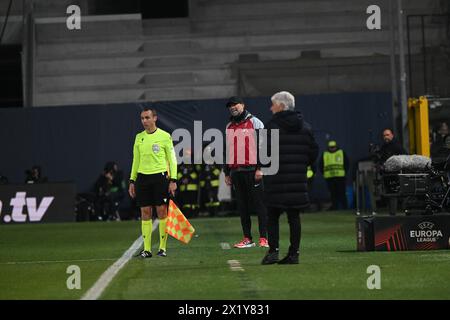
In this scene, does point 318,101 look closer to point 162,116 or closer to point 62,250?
point 162,116

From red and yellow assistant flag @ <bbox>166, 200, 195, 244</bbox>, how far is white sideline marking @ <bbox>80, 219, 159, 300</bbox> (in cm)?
67

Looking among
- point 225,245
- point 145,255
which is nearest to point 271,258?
point 145,255

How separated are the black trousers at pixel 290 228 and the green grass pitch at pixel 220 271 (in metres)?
0.29

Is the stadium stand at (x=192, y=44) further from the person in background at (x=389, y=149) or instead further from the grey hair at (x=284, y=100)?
the grey hair at (x=284, y=100)

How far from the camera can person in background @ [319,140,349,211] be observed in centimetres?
3189

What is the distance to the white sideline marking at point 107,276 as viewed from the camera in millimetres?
10231

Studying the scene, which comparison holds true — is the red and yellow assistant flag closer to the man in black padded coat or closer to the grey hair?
the man in black padded coat

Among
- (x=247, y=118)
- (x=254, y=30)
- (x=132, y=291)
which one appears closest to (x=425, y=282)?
(x=132, y=291)

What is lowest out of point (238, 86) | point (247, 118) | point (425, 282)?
point (425, 282)

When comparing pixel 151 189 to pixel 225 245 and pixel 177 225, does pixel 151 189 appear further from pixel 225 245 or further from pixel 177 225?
pixel 225 245

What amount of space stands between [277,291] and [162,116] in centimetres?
2301

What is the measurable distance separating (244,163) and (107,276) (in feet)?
15.8

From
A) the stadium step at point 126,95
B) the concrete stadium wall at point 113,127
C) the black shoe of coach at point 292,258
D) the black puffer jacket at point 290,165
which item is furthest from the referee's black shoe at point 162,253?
the stadium step at point 126,95
